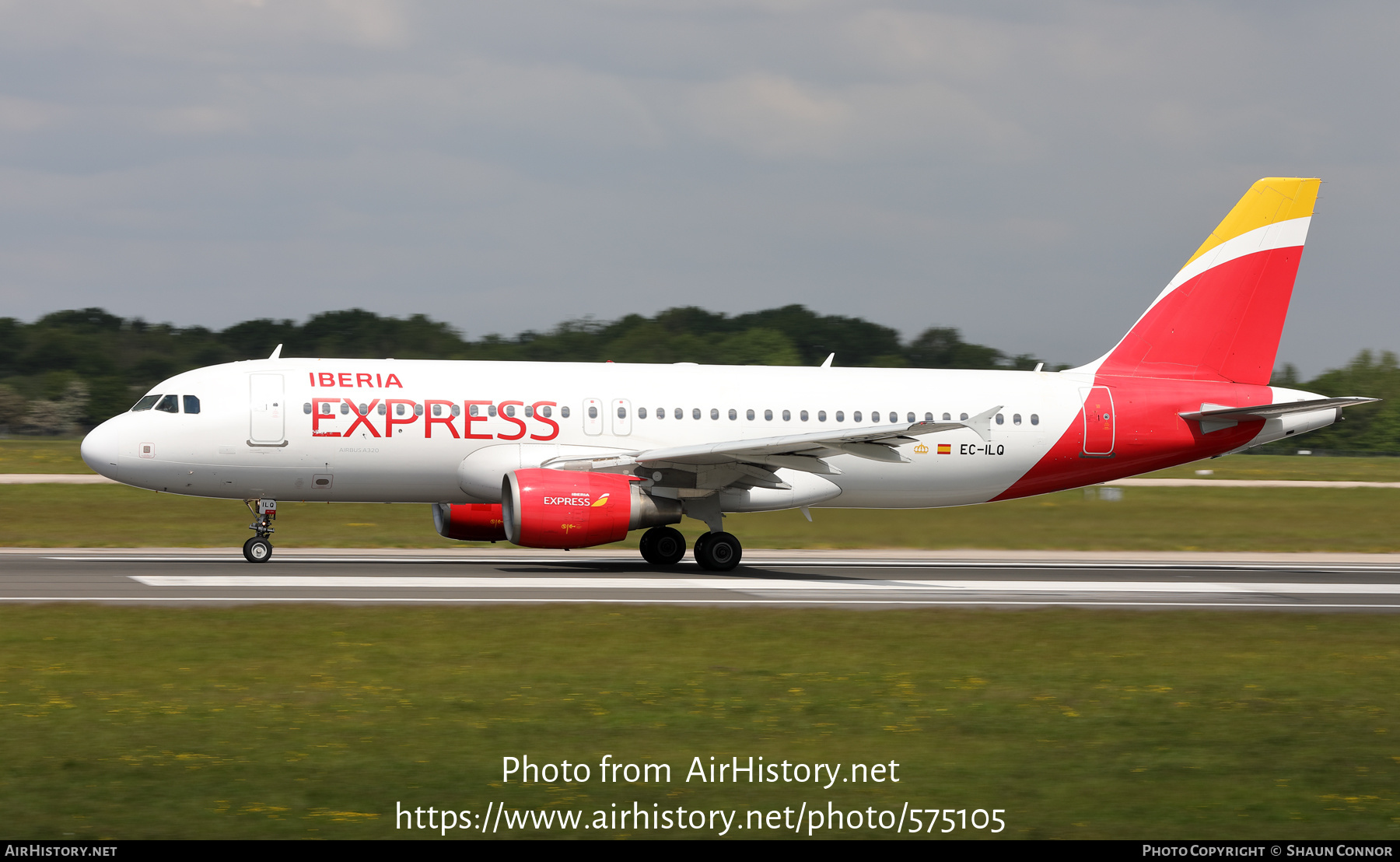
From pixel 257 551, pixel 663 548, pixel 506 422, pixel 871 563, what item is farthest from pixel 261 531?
pixel 871 563

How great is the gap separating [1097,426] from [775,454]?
7.83m

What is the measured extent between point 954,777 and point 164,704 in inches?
259

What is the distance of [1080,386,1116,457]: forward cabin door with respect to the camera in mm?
27078

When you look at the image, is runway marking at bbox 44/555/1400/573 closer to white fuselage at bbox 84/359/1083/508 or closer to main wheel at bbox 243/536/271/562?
main wheel at bbox 243/536/271/562

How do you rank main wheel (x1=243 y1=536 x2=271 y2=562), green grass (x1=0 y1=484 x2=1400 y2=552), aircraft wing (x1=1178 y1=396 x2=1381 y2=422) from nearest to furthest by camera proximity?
1. main wheel (x1=243 y1=536 x2=271 y2=562)
2. aircraft wing (x1=1178 y1=396 x2=1381 y2=422)
3. green grass (x1=0 y1=484 x2=1400 y2=552)

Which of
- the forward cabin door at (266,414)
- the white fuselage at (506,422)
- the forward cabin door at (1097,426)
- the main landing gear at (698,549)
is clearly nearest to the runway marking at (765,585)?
the main landing gear at (698,549)

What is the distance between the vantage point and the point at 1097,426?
2709 centimetres

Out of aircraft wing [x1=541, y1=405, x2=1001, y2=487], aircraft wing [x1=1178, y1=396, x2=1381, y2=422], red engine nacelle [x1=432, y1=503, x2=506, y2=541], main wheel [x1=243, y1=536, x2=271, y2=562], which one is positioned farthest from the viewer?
aircraft wing [x1=1178, y1=396, x2=1381, y2=422]

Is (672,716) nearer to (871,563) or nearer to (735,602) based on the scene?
(735,602)

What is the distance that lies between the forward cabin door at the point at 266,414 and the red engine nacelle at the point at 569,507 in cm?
421

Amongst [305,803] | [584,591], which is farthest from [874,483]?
[305,803]

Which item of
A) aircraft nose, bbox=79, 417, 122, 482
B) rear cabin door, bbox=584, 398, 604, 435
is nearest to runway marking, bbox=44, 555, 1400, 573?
aircraft nose, bbox=79, 417, 122, 482

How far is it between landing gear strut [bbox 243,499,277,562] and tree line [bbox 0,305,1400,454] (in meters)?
37.7

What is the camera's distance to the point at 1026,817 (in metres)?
8.42
